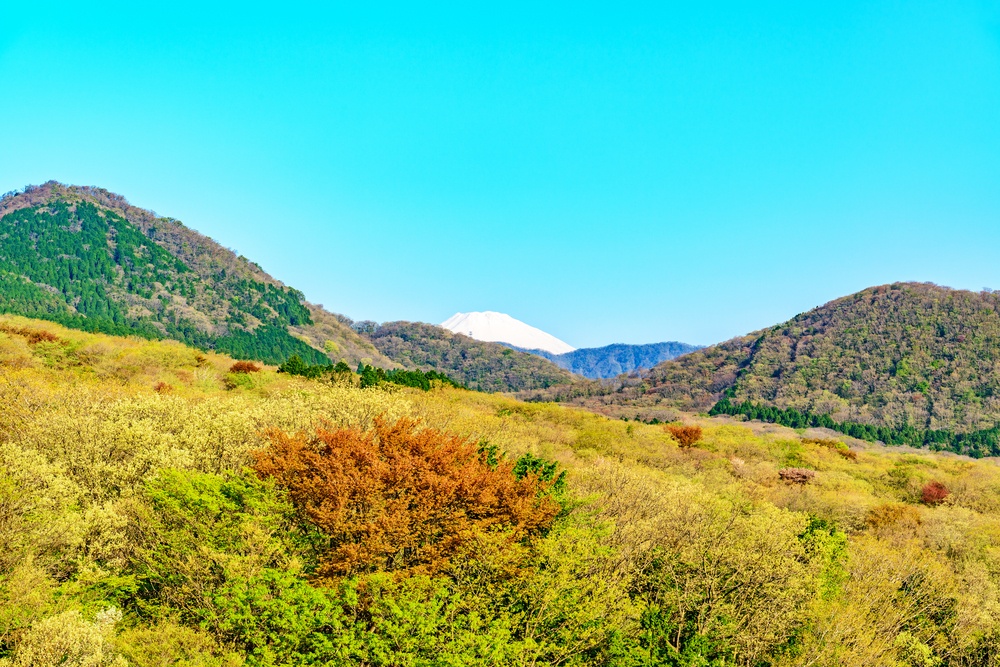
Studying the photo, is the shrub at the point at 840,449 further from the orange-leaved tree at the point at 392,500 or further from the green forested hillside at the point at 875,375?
the orange-leaved tree at the point at 392,500

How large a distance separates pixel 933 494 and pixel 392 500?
5249 centimetres

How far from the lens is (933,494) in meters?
50.3

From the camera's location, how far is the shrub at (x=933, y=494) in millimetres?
49844

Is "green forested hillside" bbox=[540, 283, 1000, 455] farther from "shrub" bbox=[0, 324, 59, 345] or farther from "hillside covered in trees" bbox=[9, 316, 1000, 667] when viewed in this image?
"shrub" bbox=[0, 324, 59, 345]

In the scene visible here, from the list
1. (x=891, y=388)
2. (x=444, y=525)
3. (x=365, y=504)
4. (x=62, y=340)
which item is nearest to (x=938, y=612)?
(x=444, y=525)

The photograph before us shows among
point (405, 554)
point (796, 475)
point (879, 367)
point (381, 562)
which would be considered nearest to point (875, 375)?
point (879, 367)

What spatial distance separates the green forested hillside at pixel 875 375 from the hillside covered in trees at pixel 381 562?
108720 millimetres

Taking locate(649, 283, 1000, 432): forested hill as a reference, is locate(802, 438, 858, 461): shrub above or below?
below

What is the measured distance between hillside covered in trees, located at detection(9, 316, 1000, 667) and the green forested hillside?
108720 mm

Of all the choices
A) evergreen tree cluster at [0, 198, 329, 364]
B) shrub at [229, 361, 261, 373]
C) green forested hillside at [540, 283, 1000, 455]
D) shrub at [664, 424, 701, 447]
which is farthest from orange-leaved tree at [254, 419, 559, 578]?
evergreen tree cluster at [0, 198, 329, 364]

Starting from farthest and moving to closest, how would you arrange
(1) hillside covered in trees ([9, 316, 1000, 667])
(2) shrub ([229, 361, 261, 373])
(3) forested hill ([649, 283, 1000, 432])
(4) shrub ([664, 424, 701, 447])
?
(3) forested hill ([649, 283, 1000, 432]) → (4) shrub ([664, 424, 701, 447]) → (2) shrub ([229, 361, 261, 373]) → (1) hillside covered in trees ([9, 316, 1000, 667])

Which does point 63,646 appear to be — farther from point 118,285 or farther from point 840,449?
point 118,285

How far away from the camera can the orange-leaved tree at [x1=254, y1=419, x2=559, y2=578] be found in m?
16.4

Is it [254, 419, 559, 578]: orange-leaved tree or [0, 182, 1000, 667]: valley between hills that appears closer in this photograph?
[0, 182, 1000, 667]: valley between hills
